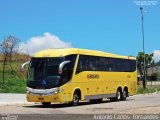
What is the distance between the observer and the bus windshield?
2691 cm

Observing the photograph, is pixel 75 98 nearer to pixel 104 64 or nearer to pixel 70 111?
pixel 104 64

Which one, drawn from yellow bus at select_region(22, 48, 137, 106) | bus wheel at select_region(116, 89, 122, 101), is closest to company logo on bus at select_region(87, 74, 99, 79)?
yellow bus at select_region(22, 48, 137, 106)

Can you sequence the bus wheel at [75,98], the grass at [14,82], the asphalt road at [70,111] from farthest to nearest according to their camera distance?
the grass at [14,82] → the bus wheel at [75,98] → the asphalt road at [70,111]

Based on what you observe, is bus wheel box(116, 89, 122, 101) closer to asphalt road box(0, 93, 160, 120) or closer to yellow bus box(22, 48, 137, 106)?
yellow bus box(22, 48, 137, 106)

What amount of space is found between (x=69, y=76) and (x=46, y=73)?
4.73 ft

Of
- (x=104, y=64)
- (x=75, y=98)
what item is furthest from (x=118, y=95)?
(x=75, y=98)

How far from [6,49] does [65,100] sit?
78.9ft

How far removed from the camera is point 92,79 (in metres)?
30.9

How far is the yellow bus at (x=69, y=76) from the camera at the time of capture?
2692 centimetres

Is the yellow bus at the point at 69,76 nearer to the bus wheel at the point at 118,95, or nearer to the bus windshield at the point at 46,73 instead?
the bus windshield at the point at 46,73

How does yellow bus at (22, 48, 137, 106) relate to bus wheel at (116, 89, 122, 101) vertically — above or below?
above

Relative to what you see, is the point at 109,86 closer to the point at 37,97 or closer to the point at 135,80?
the point at 135,80

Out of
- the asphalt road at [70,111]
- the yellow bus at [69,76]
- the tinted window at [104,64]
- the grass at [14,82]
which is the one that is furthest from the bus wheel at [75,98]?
the grass at [14,82]

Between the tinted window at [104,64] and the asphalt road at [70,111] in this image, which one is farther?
the tinted window at [104,64]
